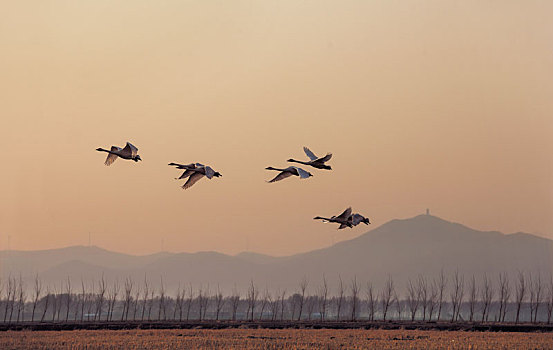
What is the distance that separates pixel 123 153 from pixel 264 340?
35246 mm

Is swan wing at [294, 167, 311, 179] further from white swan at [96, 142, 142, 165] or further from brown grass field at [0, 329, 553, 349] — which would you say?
brown grass field at [0, 329, 553, 349]

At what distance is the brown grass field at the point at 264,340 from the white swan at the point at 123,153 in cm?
2766

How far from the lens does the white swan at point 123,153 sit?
85.4ft

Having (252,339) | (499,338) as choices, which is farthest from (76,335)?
(499,338)

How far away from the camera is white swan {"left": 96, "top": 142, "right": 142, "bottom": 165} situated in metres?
26.0

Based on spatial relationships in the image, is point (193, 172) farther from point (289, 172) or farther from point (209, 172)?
point (289, 172)

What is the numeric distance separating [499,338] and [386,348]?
546 inches

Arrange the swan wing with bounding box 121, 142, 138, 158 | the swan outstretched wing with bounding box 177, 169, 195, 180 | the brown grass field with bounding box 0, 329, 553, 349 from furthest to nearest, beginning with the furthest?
the brown grass field with bounding box 0, 329, 553, 349
the swan outstretched wing with bounding box 177, 169, 195, 180
the swan wing with bounding box 121, 142, 138, 158

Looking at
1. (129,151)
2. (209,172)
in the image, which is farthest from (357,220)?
(129,151)

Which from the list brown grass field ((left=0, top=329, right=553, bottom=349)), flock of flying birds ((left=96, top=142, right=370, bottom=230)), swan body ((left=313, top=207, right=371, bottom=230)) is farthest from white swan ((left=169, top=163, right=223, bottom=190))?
brown grass field ((left=0, top=329, right=553, bottom=349))

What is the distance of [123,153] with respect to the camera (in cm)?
2677

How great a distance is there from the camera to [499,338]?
61969mm

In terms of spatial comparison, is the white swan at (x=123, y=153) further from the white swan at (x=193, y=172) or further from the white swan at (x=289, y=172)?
the white swan at (x=289, y=172)

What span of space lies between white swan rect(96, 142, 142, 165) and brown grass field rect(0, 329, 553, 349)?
27.7 meters
